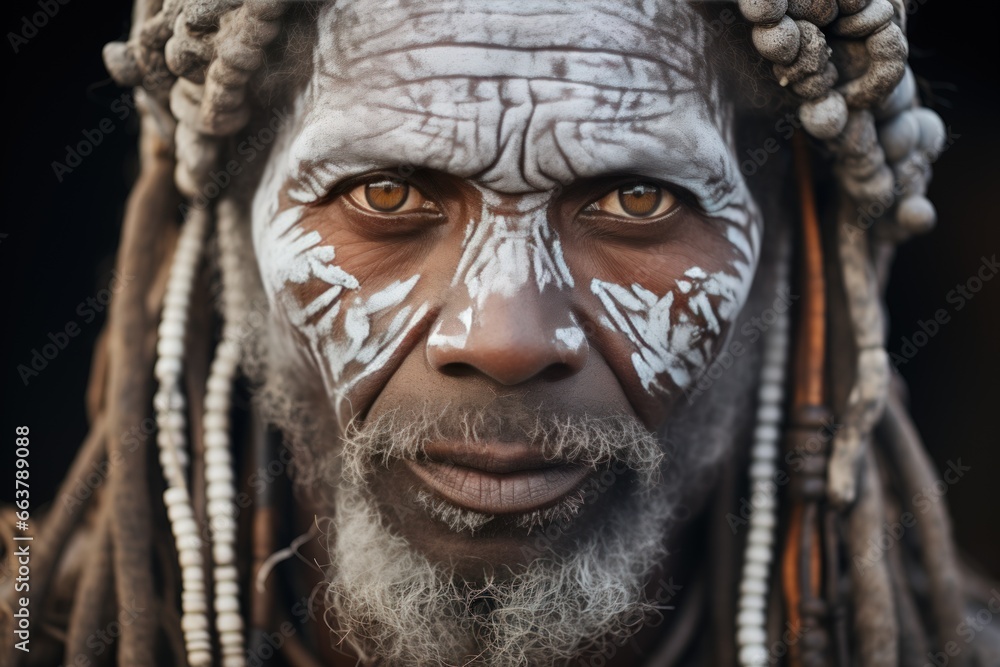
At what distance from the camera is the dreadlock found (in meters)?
1.89

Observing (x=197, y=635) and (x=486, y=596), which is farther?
(x=197, y=635)

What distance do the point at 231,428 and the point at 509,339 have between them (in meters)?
0.92

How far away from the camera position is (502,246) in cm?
158

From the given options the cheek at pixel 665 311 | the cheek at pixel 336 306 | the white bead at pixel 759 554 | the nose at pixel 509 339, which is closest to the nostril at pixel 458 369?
the nose at pixel 509 339

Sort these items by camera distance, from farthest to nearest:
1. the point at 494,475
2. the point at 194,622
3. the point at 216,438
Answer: the point at 216,438, the point at 194,622, the point at 494,475

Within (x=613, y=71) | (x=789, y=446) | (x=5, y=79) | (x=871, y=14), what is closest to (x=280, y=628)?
(x=789, y=446)

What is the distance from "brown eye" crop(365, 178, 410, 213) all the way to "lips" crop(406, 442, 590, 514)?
43 centimetres

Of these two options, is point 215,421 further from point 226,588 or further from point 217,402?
point 226,588

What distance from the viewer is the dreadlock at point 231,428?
1.89 meters

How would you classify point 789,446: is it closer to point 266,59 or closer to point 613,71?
point 613,71

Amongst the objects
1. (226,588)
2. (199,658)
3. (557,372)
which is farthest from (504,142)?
(199,658)

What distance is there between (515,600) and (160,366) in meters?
0.93

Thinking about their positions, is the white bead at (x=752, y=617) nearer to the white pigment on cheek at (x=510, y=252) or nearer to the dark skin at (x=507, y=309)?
the dark skin at (x=507, y=309)

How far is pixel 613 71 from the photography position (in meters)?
1.61
